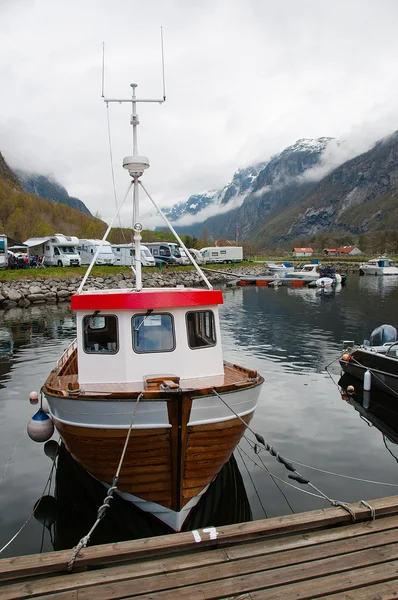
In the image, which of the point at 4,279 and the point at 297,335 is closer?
the point at 297,335

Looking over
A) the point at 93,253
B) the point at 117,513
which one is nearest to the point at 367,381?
the point at 117,513

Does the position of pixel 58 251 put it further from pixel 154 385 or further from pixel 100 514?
pixel 100 514

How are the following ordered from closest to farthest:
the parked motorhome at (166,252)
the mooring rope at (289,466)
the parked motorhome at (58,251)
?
the mooring rope at (289,466)
the parked motorhome at (58,251)
the parked motorhome at (166,252)

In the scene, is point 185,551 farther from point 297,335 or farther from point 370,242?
point 370,242

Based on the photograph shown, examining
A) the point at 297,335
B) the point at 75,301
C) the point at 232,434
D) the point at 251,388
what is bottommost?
the point at 297,335

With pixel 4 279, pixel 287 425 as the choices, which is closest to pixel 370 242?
pixel 4 279

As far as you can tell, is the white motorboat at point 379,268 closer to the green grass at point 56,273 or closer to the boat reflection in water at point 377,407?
the green grass at point 56,273

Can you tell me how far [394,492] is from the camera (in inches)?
399

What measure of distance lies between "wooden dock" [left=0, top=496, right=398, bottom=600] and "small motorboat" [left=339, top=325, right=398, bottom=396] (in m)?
10.7

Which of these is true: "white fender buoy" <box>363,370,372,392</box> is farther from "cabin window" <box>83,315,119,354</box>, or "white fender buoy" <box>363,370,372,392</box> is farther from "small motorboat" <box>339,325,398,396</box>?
"cabin window" <box>83,315,119,354</box>

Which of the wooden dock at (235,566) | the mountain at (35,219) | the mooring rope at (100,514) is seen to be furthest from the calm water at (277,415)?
the mountain at (35,219)

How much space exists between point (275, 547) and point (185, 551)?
1.21 meters

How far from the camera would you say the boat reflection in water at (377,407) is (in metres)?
13.8

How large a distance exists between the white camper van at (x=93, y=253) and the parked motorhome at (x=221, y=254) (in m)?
30.3
